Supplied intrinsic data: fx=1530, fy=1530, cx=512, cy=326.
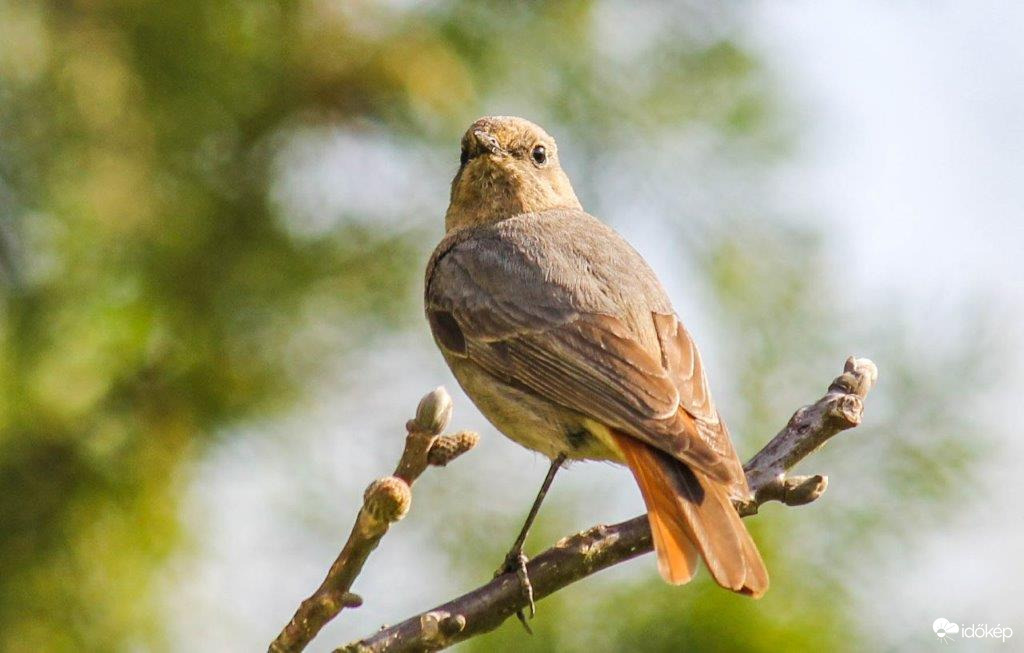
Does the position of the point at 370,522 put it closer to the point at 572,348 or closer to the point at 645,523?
the point at 645,523

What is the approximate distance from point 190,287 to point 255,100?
73cm

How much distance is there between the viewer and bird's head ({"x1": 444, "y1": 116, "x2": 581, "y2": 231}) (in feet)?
18.5

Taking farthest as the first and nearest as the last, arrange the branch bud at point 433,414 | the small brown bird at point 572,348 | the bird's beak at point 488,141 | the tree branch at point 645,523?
the bird's beak at point 488,141 → the small brown bird at point 572,348 → the tree branch at point 645,523 → the branch bud at point 433,414

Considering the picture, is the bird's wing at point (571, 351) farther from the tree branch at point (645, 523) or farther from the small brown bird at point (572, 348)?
the tree branch at point (645, 523)

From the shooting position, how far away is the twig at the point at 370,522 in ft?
9.70

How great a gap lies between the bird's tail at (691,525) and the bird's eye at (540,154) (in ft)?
6.01

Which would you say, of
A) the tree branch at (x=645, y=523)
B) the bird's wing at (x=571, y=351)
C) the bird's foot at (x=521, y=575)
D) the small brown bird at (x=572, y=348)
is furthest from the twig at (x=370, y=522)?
the bird's wing at (x=571, y=351)

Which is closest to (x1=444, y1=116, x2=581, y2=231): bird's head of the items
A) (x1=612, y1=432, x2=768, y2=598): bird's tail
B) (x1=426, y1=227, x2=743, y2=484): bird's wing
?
(x1=426, y1=227, x2=743, y2=484): bird's wing

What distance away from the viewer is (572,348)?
15.2 feet

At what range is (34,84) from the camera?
523 centimetres

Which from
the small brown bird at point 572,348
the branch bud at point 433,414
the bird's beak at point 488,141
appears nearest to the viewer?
the branch bud at point 433,414

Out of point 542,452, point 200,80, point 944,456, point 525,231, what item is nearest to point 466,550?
point 542,452

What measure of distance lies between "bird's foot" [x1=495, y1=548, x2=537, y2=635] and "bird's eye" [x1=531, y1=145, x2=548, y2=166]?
2.01 metres

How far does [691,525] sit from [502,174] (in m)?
2.25
